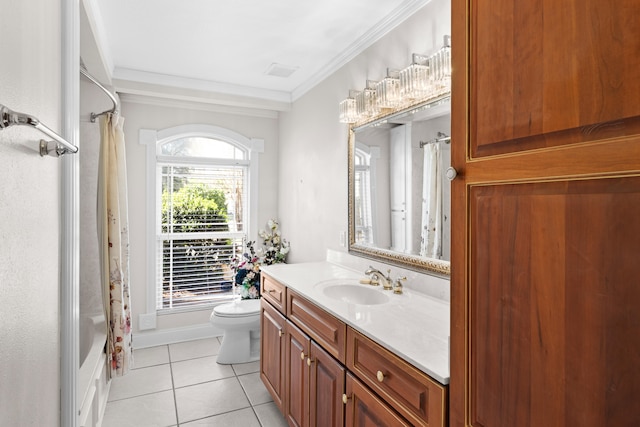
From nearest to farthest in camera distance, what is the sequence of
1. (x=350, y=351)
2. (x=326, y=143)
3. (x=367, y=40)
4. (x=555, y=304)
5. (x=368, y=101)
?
1. (x=555, y=304)
2. (x=350, y=351)
3. (x=368, y=101)
4. (x=367, y=40)
5. (x=326, y=143)

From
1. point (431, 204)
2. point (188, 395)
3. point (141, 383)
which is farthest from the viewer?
point (141, 383)

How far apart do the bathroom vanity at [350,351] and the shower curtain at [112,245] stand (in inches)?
39.0

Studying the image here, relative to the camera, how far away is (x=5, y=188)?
2.80 feet

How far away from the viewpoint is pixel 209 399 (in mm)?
2557

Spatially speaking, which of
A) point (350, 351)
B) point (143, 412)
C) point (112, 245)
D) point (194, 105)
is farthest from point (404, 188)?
point (194, 105)

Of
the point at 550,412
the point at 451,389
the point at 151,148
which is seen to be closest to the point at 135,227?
the point at 151,148

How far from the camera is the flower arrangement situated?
361 centimetres

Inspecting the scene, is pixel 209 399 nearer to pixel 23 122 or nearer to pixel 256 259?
pixel 256 259

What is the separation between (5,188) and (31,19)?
0.51 m

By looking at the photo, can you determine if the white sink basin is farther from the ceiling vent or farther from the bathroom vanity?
the ceiling vent

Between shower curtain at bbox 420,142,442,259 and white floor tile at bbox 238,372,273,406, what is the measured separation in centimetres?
161

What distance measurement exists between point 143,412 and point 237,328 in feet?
2.91

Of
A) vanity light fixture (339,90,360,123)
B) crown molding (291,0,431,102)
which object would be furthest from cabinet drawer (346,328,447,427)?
crown molding (291,0,431,102)

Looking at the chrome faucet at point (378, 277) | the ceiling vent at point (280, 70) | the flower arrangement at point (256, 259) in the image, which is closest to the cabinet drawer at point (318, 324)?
the chrome faucet at point (378, 277)
